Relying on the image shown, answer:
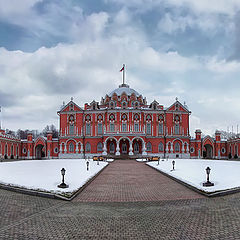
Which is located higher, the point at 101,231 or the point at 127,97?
the point at 127,97

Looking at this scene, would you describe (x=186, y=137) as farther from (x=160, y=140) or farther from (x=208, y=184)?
(x=208, y=184)

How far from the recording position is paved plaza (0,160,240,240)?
22.1ft

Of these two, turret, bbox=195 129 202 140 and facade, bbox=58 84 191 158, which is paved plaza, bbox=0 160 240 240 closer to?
facade, bbox=58 84 191 158

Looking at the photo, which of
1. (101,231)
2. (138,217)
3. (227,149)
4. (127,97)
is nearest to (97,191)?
(138,217)

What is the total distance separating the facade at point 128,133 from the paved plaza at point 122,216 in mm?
41216

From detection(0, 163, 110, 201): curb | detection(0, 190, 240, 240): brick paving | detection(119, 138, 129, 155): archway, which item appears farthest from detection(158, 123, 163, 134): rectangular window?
detection(0, 190, 240, 240): brick paving

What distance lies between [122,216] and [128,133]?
43784 millimetres

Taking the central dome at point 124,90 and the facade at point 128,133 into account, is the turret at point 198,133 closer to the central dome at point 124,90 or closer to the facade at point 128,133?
the facade at point 128,133

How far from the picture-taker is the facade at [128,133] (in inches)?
2135

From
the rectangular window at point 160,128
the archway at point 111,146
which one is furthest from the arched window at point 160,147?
the archway at point 111,146

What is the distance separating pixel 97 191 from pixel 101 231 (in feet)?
20.7

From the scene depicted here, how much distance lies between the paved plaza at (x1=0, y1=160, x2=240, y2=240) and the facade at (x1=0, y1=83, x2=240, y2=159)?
135ft

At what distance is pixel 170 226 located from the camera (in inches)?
290

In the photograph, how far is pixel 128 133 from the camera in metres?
52.2
